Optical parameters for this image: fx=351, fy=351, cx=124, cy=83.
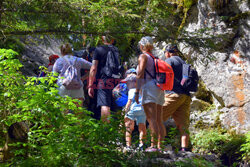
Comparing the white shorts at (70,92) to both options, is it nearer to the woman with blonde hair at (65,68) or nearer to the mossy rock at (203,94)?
the woman with blonde hair at (65,68)

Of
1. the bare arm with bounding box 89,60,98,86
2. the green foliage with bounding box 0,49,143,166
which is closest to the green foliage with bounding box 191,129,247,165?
the bare arm with bounding box 89,60,98,86

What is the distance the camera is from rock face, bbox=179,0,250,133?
332 inches

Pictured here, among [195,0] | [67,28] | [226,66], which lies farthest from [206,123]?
[67,28]

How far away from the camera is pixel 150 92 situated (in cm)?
562

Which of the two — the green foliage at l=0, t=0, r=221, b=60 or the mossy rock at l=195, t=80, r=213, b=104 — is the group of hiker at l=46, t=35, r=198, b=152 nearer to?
the green foliage at l=0, t=0, r=221, b=60

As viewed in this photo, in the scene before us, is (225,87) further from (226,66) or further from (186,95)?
(186,95)

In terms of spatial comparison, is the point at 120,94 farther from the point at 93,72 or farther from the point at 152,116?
the point at 152,116

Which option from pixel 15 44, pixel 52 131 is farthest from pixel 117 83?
pixel 15 44

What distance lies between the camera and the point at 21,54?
1153 cm

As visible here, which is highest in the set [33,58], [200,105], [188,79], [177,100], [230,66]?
[33,58]

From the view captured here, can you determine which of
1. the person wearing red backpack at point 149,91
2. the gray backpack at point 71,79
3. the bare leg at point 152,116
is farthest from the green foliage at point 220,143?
the gray backpack at point 71,79

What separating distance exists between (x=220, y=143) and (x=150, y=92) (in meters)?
A: 3.11

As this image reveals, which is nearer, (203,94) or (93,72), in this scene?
(93,72)

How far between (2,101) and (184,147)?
12.0 ft
